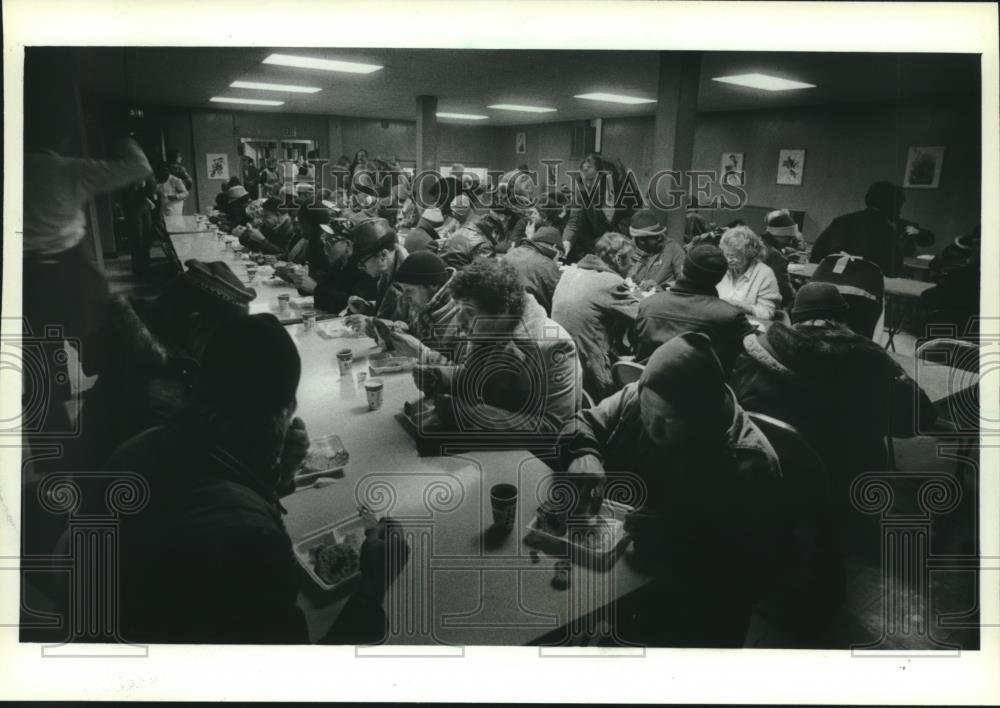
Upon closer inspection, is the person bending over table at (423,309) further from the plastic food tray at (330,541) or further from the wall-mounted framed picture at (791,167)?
the wall-mounted framed picture at (791,167)

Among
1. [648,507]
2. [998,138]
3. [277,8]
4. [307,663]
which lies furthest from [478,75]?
[307,663]

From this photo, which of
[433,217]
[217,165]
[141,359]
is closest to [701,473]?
[433,217]

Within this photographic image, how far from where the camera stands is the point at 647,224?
2199 millimetres

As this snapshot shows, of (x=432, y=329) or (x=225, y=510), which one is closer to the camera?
(x=225, y=510)

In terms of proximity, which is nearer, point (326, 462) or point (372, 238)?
point (326, 462)

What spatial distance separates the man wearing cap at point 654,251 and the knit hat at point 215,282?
166 cm

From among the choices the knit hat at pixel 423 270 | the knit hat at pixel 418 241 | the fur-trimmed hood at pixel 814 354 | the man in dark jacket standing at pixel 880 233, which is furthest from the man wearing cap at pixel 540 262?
the man in dark jacket standing at pixel 880 233

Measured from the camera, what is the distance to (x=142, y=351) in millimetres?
2064

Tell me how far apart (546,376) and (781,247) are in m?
1.09

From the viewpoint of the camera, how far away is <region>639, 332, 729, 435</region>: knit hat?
209cm

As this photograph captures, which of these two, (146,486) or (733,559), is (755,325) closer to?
(733,559)

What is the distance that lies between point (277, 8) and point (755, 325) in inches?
88.3

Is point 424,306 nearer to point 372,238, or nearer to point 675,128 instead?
point 372,238

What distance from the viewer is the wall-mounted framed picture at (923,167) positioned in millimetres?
2051
